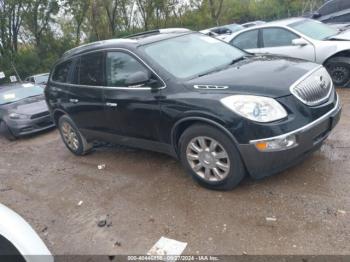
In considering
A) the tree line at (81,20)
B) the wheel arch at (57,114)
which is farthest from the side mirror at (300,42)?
the tree line at (81,20)

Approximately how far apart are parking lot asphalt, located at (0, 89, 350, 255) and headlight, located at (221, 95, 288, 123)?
91cm

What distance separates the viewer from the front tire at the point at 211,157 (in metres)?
3.87

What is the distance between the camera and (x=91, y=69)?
5.38 meters

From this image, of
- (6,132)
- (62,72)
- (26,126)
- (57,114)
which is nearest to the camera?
(62,72)

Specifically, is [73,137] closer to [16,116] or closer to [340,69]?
[16,116]

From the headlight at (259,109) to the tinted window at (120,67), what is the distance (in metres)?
1.39

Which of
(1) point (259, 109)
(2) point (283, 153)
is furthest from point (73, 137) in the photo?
(2) point (283, 153)

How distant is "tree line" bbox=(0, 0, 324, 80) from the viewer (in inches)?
941

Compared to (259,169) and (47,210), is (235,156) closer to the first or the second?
(259,169)

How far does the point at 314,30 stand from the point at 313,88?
14.8 feet

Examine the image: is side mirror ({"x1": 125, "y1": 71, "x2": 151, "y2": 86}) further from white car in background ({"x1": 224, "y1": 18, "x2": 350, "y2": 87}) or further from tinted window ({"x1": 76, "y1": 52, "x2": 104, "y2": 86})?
white car in background ({"x1": 224, "y1": 18, "x2": 350, "y2": 87})

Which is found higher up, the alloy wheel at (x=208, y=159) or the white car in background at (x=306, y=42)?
the white car in background at (x=306, y=42)

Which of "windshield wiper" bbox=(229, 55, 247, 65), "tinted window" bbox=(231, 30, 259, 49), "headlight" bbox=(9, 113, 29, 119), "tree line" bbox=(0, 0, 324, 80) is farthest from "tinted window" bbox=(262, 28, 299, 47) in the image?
"tree line" bbox=(0, 0, 324, 80)

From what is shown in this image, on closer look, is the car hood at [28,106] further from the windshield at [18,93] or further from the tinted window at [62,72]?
the tinted window at [62,72]
